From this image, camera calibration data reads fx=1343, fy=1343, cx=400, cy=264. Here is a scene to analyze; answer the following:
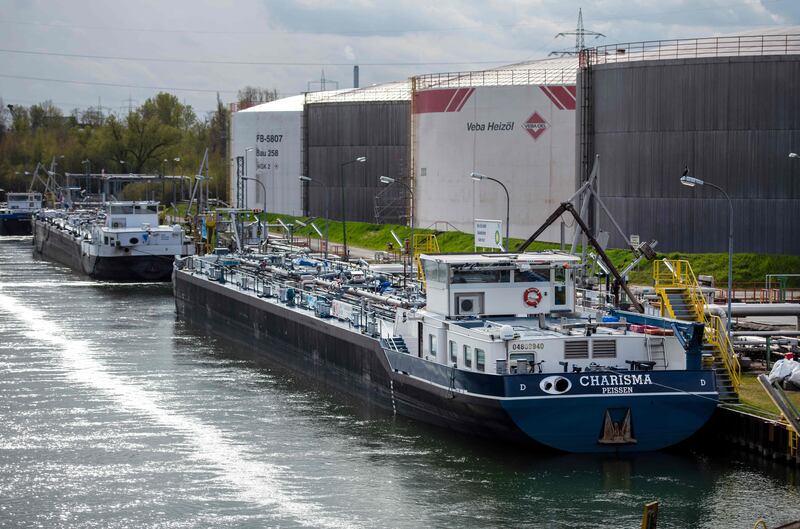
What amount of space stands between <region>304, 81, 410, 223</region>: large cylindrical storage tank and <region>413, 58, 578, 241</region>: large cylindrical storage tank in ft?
28.8

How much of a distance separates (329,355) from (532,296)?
10017 mm

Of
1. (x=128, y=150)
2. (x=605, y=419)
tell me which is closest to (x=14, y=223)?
(x=128, y=150)

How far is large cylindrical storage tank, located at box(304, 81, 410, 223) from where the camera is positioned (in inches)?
3777

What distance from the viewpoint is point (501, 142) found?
252 ft

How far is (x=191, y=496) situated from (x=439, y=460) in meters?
6.44

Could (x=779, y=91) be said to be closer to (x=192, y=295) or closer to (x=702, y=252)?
(x=702, y=252)

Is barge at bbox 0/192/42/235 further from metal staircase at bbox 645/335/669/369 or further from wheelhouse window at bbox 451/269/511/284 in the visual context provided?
metal staircase at bbox 645/335/669/369

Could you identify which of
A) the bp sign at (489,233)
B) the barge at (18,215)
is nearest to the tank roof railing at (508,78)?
the bp sign at (489,233)

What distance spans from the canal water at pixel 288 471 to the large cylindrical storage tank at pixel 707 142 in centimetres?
2553

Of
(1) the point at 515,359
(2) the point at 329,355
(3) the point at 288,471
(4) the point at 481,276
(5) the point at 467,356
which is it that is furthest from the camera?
(2) the point at 329,355

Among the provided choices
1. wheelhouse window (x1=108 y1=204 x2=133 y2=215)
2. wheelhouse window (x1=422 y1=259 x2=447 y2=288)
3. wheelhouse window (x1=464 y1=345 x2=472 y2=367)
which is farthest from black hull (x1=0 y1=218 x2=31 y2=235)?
wheelhouse window (x1=464 y1=345 x2=472 y2=367)

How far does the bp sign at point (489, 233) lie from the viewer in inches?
1848

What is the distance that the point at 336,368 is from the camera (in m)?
43.6

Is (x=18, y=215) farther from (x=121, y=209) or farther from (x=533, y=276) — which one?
(x=533, y=276)
